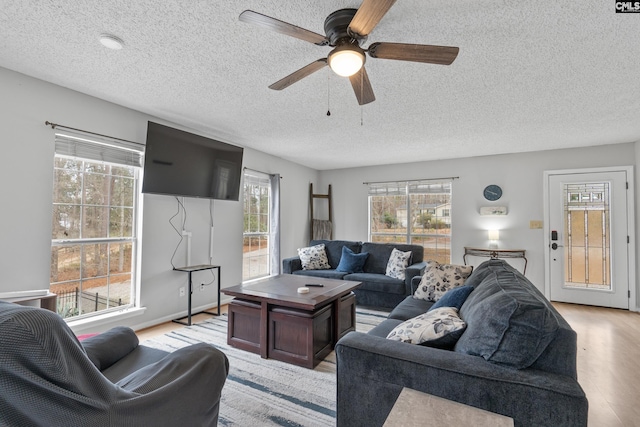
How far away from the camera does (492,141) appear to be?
4.41 meters

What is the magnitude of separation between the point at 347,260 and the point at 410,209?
2.03 meters

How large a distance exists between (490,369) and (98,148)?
3756 millimetres

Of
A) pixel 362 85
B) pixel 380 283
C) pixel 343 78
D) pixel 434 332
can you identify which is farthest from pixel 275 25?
pixel 380 283

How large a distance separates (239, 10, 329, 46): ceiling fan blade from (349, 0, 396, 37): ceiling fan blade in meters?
0.20

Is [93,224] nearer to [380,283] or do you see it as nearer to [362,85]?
[362,85]

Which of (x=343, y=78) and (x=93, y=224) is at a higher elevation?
(x=343, y=78)

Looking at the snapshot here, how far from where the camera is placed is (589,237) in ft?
15.0

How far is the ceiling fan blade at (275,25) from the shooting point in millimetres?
1452

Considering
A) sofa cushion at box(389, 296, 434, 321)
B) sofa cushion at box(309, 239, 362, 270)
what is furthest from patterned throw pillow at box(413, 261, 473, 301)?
sofa cushion at box(309, 239, 362, 270)

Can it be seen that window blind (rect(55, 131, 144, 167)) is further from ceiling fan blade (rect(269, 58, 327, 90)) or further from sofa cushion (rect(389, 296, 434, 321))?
sofa cushion (rect(389, 296, 434, 321))

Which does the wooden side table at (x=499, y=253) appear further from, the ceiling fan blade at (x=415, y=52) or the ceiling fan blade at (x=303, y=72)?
the ceiling fan blade at (x=303, y=72)

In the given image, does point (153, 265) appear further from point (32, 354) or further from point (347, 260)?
point (32, 354)

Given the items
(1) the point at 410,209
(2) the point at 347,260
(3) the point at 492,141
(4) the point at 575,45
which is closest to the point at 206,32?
(4) the point at 575,45

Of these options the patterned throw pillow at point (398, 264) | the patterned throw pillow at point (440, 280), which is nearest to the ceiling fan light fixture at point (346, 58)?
the patterned throw pillow at point (440, 280)
